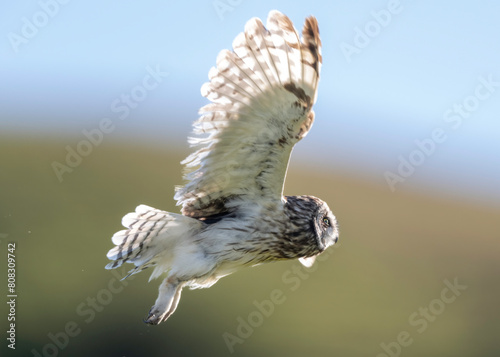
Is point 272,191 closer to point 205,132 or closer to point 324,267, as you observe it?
point 205,132

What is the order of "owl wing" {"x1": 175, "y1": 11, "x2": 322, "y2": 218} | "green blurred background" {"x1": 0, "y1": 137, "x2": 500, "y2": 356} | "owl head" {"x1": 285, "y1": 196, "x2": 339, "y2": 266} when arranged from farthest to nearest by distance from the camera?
"green blurred background" {"x1": 0, "y1": 137, "x2": 500, "y2": 356} < "owl head" {"x1": 285, "y1": 196, "x2": 339, "y2": 266} < "owl wing" {"x1": 175, "y1": 11, "x2": 322, "y2": 218}

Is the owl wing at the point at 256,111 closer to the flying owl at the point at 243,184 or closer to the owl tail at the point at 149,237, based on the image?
the flying owl at the point at 243,184

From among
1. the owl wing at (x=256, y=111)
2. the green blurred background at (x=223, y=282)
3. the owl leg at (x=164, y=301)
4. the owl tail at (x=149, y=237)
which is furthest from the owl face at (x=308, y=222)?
the green blurred background at (x=223, y=282)

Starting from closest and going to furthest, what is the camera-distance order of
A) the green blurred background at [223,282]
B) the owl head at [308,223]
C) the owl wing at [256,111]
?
1. the owl wing at [256,111]
2. the owl head at [308,223]
3. the green blurred background at [223,282]

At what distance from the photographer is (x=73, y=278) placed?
14789 mm

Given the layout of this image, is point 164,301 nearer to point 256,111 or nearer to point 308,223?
point 308,223

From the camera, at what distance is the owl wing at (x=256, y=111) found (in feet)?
13.4

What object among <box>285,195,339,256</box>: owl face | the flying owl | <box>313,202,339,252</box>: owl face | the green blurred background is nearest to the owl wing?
the flying owl

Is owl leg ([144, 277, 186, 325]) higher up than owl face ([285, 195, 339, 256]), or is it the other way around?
owl face ([285, 195, 339, 256])

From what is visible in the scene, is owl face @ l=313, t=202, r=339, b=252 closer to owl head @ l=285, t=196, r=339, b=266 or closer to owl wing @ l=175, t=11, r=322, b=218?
owl head @ l=285, t=196, r=339, b=266

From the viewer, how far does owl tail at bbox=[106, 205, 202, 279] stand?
4727 millimetres

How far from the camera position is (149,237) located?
4.84 meters

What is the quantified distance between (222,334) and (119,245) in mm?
9146

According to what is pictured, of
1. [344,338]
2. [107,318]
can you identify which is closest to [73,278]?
[107,318]
